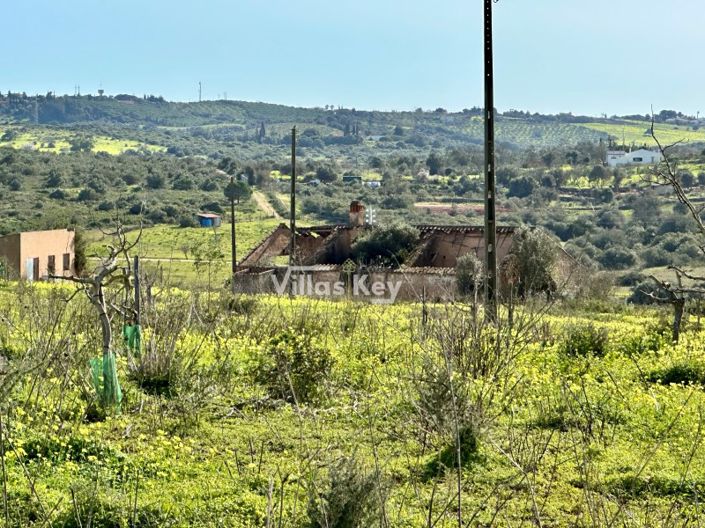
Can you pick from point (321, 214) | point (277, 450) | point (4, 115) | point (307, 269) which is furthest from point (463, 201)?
point (4, 115)

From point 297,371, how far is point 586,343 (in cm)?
466

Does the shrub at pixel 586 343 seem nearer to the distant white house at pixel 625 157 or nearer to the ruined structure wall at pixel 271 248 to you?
the ruined structure wall at pixel 271 248

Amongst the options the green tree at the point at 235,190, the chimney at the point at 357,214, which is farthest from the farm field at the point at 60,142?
the chimney at the point at 357,214

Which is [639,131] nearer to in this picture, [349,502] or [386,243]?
[386,243]

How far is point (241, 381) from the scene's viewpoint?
9430 mm

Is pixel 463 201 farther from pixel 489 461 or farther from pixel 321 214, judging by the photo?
pixel 489 461

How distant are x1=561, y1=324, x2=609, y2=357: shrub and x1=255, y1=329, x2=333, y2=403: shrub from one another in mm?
3776

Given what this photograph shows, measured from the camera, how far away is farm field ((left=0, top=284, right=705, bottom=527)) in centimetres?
535

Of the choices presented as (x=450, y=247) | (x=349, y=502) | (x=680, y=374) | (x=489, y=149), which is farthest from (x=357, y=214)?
(x=349, y=502)

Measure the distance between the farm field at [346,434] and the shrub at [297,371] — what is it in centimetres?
2

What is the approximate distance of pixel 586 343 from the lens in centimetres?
1204

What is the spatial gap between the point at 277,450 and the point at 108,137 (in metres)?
142

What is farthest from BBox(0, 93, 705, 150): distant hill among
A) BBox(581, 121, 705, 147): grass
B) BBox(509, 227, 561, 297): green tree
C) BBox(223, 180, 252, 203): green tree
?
BBox(509, 227, 561, 297): green tree

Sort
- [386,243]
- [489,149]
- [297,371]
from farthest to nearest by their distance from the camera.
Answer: [386,243] → [489,149] → [297,371]
